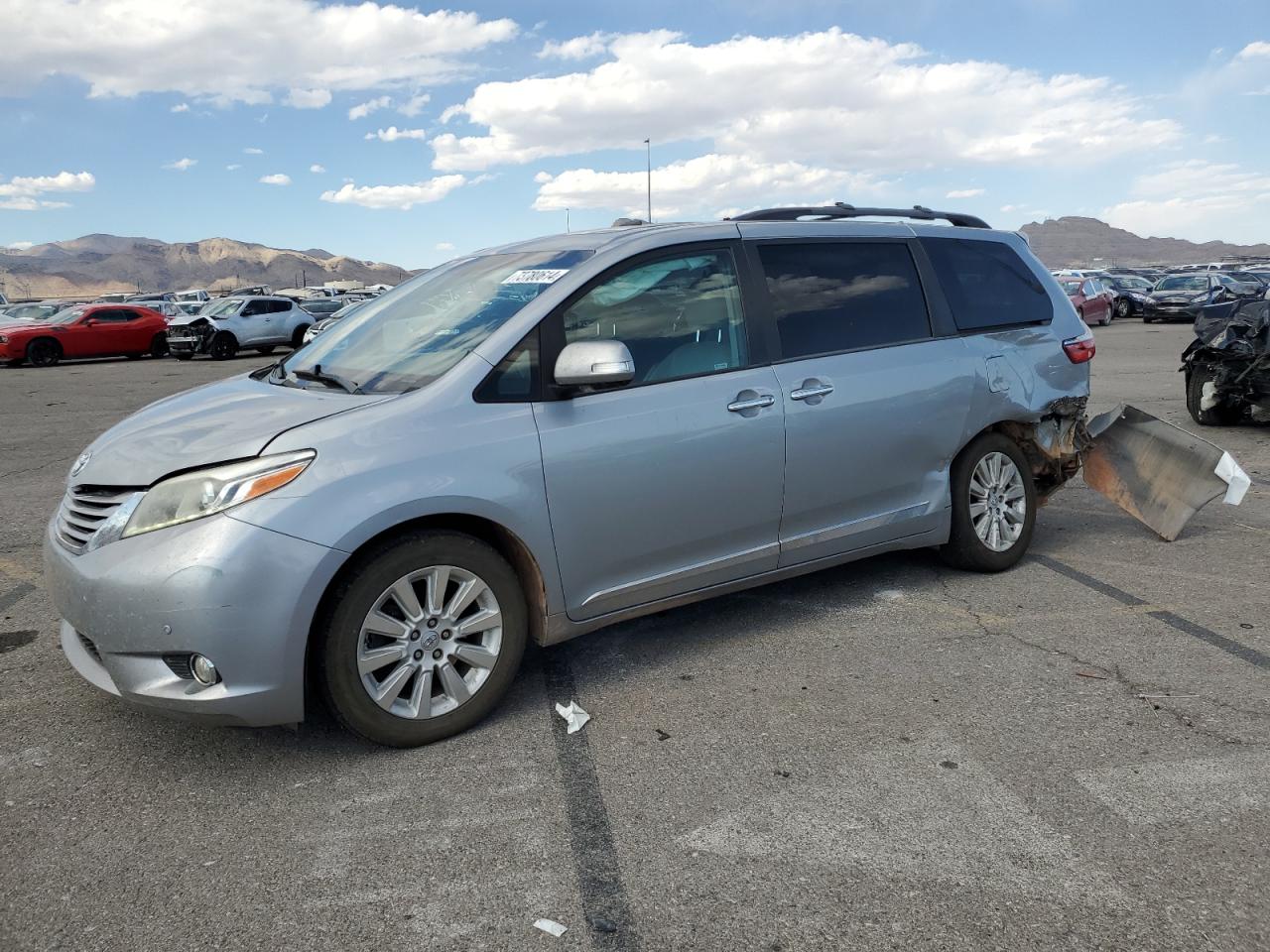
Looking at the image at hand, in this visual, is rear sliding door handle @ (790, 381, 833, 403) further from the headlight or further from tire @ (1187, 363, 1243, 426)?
tire @ (1187, 363, 1243, 426)

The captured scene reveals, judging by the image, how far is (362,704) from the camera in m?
3.43

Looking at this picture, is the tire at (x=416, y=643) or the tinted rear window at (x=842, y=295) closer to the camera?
the tire at (x=416, y=643)

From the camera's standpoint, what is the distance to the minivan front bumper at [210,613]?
3164mm

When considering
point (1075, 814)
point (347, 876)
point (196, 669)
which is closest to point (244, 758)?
point (196, 669)

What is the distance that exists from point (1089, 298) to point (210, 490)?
30.4 m

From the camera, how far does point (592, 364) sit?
3674mm

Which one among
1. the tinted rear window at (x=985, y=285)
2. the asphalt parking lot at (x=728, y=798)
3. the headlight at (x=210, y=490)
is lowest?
the asphalt parking lot at (x=728, y=798)

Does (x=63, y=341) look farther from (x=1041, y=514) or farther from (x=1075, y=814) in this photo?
(x=1075, y=814)

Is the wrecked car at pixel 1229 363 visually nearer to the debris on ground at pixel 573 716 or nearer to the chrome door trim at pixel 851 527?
the chrome door trim at pixel 851 527

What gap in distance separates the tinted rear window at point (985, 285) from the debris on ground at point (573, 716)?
2.79 metres

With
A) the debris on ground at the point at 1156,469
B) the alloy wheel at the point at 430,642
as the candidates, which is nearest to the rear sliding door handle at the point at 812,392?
the alloy wheel at the point at 430,642

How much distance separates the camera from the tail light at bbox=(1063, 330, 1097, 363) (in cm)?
559

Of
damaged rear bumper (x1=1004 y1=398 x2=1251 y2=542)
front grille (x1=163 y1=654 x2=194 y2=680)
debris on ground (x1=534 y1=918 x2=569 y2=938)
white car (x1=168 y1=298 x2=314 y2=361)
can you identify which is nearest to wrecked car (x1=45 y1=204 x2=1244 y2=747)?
front grille (x1=163 y1=654 x2=194 y2=680)

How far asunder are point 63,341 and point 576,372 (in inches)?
1014
